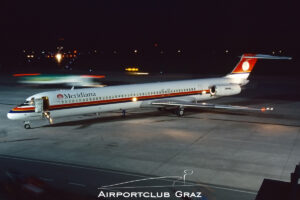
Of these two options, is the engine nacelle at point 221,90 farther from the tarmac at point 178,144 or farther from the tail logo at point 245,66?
the tail logo at point 245,66

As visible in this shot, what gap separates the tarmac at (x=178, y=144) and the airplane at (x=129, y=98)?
1.13 m

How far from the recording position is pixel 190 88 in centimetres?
2870

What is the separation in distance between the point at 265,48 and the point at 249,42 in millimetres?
21955

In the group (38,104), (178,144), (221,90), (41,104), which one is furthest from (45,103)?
(221,90)

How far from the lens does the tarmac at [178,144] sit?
15.0m

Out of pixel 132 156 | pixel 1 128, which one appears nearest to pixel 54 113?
pixel 1 128

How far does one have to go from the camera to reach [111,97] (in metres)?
24.9

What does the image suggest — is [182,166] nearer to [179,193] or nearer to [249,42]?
[179,193]

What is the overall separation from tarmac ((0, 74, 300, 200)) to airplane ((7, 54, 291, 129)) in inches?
44.6

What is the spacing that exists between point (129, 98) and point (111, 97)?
1.64 m

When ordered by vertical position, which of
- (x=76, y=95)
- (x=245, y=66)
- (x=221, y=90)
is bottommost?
(x=221, y=90)

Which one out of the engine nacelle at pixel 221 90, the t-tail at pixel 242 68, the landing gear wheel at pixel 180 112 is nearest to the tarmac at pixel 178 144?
the landing gear wheel at pixel 180 112

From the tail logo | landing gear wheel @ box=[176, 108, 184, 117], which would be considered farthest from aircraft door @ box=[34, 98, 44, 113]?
the tail logo

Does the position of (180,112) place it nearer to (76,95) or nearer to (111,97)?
(111,97)
